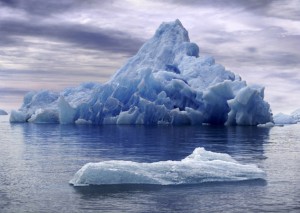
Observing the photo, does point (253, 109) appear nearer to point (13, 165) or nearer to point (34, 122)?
point (34, 122)

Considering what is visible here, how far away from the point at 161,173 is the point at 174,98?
179 feet

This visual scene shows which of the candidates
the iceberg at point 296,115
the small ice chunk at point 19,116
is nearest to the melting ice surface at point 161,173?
the small ice chunk at point 19,116

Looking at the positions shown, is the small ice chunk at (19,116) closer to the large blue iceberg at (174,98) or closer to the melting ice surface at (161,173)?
the large blue iceberg at (174,98)

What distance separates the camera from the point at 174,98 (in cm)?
7144

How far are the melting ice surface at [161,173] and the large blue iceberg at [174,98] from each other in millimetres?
44394

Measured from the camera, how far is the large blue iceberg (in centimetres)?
6662

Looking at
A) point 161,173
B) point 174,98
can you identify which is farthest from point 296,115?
point 161,173

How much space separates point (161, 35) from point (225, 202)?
73163mm

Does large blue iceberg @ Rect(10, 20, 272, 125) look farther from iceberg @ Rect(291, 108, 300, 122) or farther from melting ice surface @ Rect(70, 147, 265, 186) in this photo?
iceberg @ Rect(291, 108, 300, 122)

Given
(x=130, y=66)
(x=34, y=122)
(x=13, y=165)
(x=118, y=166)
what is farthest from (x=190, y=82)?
(x=118, y=166)

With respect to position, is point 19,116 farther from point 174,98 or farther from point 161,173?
point 161,173

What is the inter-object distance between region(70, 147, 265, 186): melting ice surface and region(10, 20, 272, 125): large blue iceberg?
4439 cm

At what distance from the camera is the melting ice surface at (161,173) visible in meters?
A: 16.3

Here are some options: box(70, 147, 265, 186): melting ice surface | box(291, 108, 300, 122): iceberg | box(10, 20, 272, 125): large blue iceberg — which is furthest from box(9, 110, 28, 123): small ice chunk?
box(291, 108, 300, 122): iceberg
